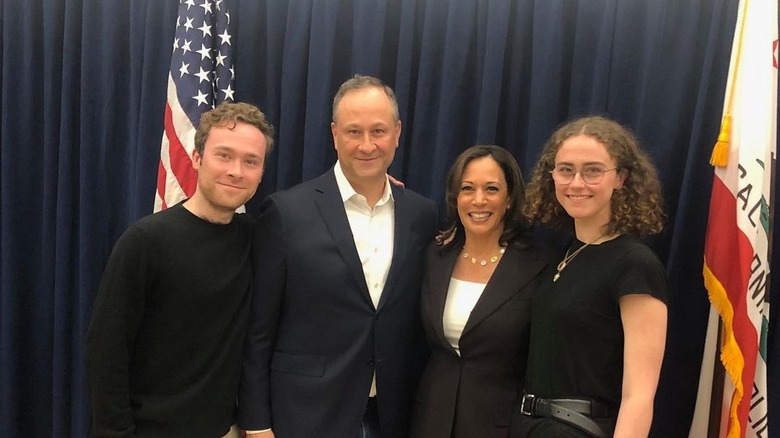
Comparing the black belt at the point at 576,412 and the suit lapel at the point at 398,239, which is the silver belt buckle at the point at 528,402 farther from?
the suit lapel at the point at 398,239

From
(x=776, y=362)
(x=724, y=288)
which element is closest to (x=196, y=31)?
(x=724, y=288)

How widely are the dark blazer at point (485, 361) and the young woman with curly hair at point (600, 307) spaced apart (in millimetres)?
71

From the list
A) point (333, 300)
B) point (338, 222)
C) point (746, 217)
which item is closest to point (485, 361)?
point (333, 300)

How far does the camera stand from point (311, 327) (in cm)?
165

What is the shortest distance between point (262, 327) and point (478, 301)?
67 centimetres

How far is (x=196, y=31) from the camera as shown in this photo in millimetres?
2221

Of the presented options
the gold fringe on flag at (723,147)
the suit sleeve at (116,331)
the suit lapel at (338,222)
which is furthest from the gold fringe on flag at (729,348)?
the suit sleeve at (116,331)

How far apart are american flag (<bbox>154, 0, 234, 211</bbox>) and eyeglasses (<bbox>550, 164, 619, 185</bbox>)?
4.65 feet

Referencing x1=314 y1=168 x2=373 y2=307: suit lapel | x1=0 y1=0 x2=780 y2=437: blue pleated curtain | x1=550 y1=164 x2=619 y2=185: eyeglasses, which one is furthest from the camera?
x1=0 y1=0 x2=780 y2=437: blue pleated curtain

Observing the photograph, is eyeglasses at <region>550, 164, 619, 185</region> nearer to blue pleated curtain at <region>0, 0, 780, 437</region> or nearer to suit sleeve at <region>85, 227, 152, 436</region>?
blue pleated curtain at <region>0, 0, 780, 437</region>

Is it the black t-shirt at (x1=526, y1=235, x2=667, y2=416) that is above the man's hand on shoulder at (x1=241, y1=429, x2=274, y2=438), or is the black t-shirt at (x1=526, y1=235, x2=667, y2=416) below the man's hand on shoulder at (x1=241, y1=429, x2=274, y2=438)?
above

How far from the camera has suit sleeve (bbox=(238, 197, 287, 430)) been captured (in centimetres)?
163

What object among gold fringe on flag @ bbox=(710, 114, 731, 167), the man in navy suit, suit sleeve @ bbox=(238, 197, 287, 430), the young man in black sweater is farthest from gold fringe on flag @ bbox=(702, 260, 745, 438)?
the young man in black sweater

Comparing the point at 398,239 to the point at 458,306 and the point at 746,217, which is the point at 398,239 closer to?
the point at 458,306
